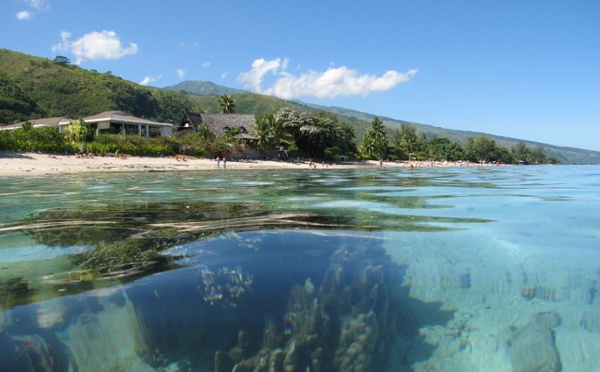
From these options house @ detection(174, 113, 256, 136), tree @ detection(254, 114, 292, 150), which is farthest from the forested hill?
tree @ detection(254, 114, 292, 150)

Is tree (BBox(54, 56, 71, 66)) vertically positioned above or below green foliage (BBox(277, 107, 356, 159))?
above

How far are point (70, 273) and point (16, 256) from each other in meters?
1.20

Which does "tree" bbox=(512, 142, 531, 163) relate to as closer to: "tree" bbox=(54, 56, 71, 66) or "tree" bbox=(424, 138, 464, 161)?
"tree" bbox=(424, 138, 464, 161)

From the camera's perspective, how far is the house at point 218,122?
5503 cm

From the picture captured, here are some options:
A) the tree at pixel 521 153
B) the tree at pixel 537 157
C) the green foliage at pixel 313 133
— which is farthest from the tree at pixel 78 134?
the tree at pixel 537 157

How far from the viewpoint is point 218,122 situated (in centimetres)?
5603

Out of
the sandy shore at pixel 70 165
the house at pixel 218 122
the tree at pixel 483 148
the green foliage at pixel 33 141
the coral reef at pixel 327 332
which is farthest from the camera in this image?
the tree at pixel 483 148

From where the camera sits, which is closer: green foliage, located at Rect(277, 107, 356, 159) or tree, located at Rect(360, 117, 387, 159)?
green foliage, located at Rect(277, 107, 356, 159)

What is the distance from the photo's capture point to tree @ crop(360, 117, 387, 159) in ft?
223

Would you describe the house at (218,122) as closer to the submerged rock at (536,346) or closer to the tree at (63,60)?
the submerged rock at (536,346)

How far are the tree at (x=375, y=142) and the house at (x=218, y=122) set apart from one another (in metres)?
22.2

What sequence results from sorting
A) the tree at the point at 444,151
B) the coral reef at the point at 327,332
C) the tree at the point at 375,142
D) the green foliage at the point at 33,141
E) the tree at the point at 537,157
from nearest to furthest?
the coral reef at the point at 327,332 → the green foliage at the point at 33,141 → the tree at the point at 375,142 → the tree at the point at 444,151 → the tree at the point at 537,157

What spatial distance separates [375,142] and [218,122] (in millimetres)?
27744

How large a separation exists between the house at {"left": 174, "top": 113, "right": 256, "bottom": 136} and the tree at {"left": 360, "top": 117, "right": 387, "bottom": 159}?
22235mm
